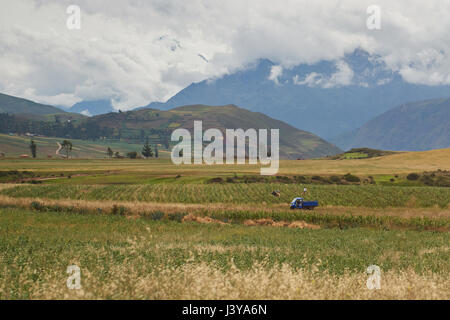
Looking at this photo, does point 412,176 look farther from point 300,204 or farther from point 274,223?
point 274,223

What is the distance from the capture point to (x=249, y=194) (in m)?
61.3

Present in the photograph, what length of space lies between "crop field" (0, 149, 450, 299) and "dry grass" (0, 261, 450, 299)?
4 centimetres

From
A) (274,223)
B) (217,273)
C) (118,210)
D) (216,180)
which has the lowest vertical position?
(274,223)

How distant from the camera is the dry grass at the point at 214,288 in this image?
31.4 feet

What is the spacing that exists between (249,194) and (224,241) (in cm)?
3616

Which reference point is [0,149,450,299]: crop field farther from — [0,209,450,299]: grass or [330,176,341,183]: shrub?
[330,176,341,183]: shrub

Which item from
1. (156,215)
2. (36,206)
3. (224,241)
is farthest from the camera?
(36,206)

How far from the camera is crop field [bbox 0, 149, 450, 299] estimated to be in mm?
10445

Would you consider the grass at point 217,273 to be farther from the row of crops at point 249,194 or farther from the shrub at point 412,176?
the shrub at point 412,176

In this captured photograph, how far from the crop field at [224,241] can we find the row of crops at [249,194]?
184 mm

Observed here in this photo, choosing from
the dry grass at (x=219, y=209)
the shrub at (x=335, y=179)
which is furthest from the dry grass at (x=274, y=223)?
the shrub at (x=335, y=179)

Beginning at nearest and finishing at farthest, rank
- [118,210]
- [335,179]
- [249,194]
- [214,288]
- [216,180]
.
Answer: [214,288] → [118,210] → [249,194] → [216,180] → [335,179]

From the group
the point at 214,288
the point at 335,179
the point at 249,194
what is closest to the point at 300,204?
the point at 249,194

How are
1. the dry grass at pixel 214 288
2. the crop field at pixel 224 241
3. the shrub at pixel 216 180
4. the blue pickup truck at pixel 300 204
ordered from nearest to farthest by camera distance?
the dry grass at pixel 214 288 < the crop field at pixel 224 241 < the blue pickup truck at pixel 300 204 < the shrub at pixel 216 180
